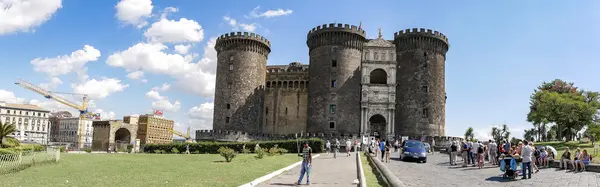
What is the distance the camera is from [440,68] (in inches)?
2154

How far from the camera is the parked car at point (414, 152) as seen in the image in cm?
2848

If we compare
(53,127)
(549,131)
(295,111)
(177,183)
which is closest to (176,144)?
(295,111)

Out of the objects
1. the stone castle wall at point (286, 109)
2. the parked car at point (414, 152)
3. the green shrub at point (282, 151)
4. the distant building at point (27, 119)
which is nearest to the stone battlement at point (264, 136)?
the stone castle wall at point (286, 109)

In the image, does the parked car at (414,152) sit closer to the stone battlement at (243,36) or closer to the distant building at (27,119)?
the stone battlement at (243,36)

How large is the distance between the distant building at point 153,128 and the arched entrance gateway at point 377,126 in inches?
2484

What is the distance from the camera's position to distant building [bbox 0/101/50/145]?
13225 centimetres

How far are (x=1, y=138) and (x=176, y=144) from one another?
53.8 ft

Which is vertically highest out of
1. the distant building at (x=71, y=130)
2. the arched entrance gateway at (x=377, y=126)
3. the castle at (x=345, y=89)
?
the castle at (x=345, y=89)

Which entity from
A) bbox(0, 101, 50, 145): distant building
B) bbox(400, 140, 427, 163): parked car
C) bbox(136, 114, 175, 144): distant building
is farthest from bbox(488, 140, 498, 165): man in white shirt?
bbox(0, 101, 50, 145): distant building

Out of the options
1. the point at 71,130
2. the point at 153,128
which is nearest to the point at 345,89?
the point at 153,128

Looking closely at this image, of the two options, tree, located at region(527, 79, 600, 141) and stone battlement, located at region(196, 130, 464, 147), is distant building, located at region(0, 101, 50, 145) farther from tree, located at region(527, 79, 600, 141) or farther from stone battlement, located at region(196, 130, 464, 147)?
tree, located at region(527, 79, 600, 141)

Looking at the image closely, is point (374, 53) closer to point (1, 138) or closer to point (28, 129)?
point (1, 138)

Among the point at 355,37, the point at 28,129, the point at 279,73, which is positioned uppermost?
the point at 355,37

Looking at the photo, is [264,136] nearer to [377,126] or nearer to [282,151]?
[282,151]
